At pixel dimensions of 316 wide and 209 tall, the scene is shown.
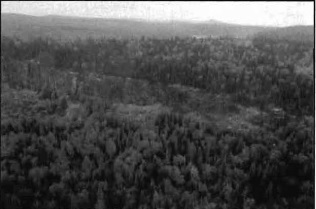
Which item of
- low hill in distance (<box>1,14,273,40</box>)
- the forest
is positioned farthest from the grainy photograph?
low hill in distance (<box>1,14,273,40</box>)

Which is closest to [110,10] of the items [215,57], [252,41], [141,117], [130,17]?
[130,17]

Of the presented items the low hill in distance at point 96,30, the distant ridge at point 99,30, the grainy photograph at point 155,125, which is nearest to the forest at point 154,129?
the grainy photograph at point 155,125

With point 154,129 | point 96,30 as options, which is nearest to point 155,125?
point 154,129

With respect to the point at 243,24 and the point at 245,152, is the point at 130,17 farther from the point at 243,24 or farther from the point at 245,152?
the point at 245,152

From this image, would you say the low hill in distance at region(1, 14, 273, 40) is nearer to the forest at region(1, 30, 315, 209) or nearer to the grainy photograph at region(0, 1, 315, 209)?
the grainy photograph at region(0, 1, 315, 209)

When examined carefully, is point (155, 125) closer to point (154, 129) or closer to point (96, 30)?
point (154, 129)

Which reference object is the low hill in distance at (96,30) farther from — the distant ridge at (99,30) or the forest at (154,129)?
the forest at (154,129)
